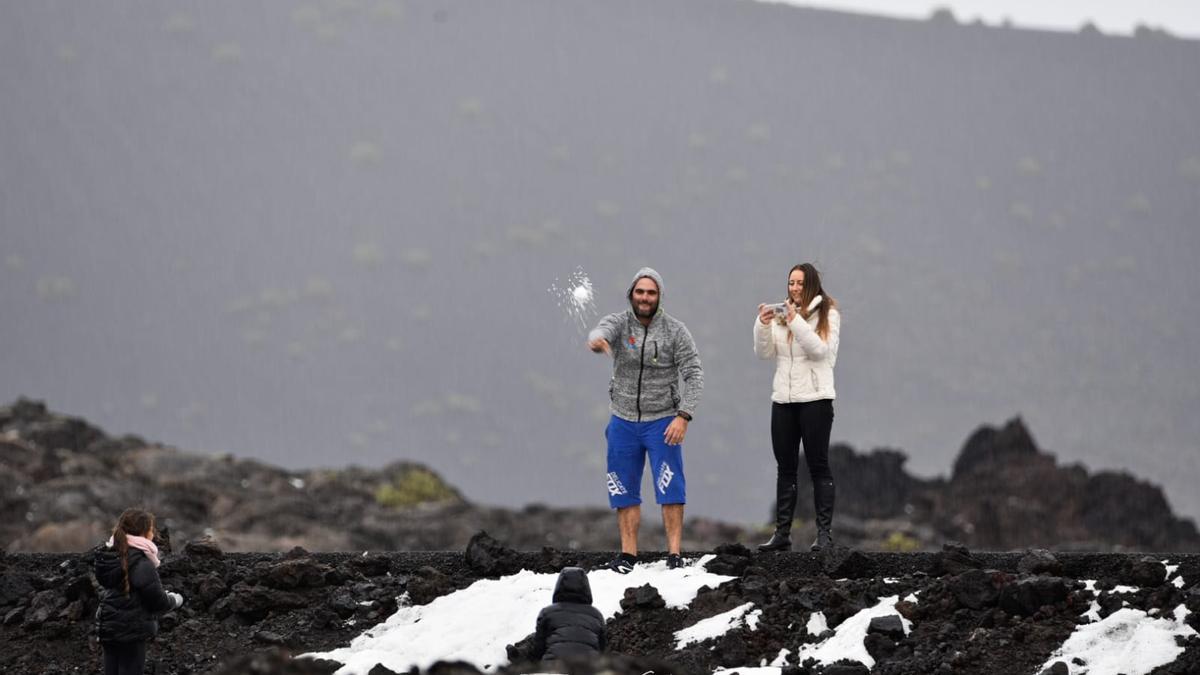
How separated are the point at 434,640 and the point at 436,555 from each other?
210 cm

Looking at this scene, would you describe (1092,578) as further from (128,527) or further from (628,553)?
(128,527)

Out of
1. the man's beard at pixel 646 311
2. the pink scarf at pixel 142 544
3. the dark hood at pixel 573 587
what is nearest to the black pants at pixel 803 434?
the man's beard at pixel 646 311

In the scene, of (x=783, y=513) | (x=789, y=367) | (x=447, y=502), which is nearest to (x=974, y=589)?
(x=783, y=513)

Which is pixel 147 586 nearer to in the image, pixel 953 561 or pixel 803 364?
pixel 803 364

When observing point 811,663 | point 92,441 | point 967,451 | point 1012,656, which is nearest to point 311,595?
point 811,663

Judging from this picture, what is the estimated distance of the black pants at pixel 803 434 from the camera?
11859mm

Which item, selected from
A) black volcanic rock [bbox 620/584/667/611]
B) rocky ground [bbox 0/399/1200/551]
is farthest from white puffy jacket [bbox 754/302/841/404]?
rocky ground [bbox 0/399/1200/551]

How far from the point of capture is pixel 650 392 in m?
11.8

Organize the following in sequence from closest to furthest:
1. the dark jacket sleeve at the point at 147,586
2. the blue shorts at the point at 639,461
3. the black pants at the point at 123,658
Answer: the dark jacket sleeve at the point at 147,586
the black pants at the point at 123,658
the blue shorts at the point at 639,461

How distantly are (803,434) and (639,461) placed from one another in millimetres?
1242

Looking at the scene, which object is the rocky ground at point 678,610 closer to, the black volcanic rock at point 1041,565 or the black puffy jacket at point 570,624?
the black volcanic rock at point 1041,565

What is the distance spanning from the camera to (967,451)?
206 feet

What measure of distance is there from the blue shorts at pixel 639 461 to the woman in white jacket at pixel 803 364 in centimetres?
82

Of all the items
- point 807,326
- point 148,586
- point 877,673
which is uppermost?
point 807,326
